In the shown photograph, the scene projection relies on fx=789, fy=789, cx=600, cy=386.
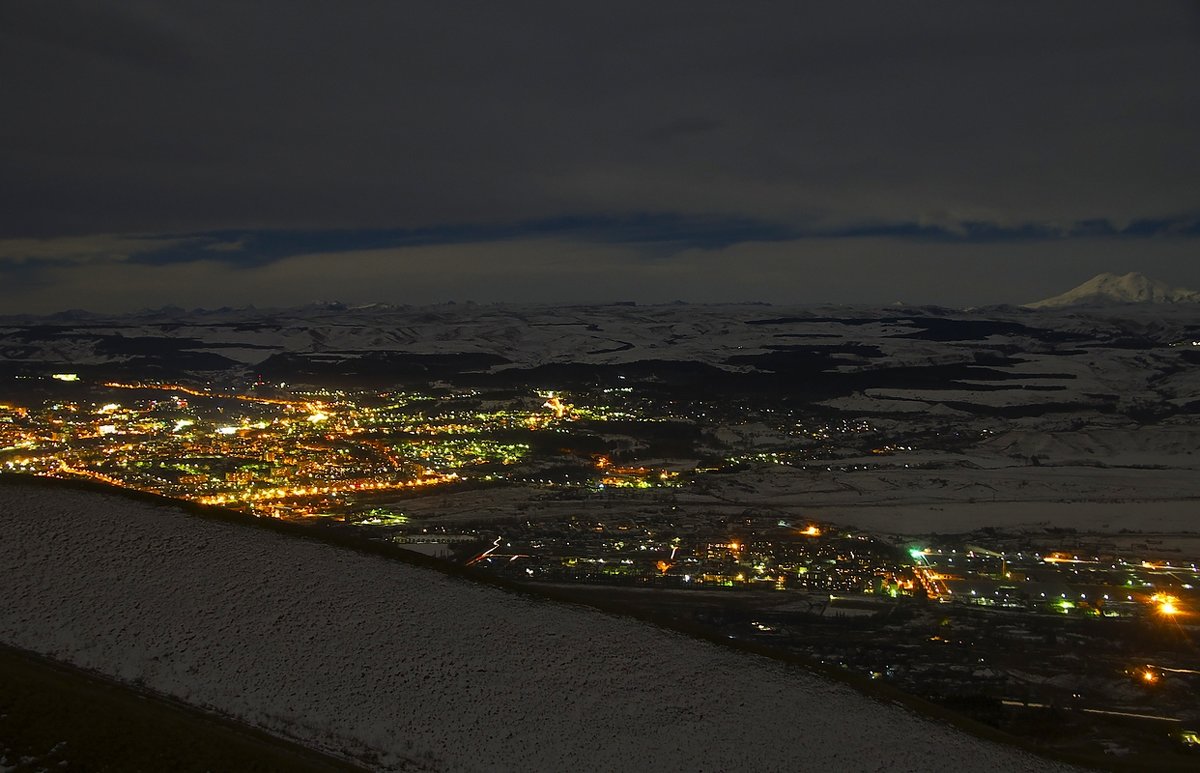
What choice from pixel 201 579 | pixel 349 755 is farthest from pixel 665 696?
pixel 201 579

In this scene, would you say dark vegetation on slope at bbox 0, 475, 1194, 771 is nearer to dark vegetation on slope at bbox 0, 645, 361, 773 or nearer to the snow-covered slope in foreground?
the snow-covered slope in foreground

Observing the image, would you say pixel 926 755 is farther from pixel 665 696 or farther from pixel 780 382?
pixel 780 382

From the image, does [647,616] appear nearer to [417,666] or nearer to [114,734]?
[417,666]

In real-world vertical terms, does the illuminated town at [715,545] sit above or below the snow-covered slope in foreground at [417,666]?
below

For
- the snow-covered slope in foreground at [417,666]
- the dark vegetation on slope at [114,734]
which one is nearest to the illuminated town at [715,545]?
the snow-covered slope in foreground at [417,666]

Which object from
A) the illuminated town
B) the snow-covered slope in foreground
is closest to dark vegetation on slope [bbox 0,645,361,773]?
the snow-covered slope in foreground

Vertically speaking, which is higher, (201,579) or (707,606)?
(201,579)

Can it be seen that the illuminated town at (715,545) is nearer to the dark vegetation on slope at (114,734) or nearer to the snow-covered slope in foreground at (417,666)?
the snow-covered slope in foreground at (417,666)
